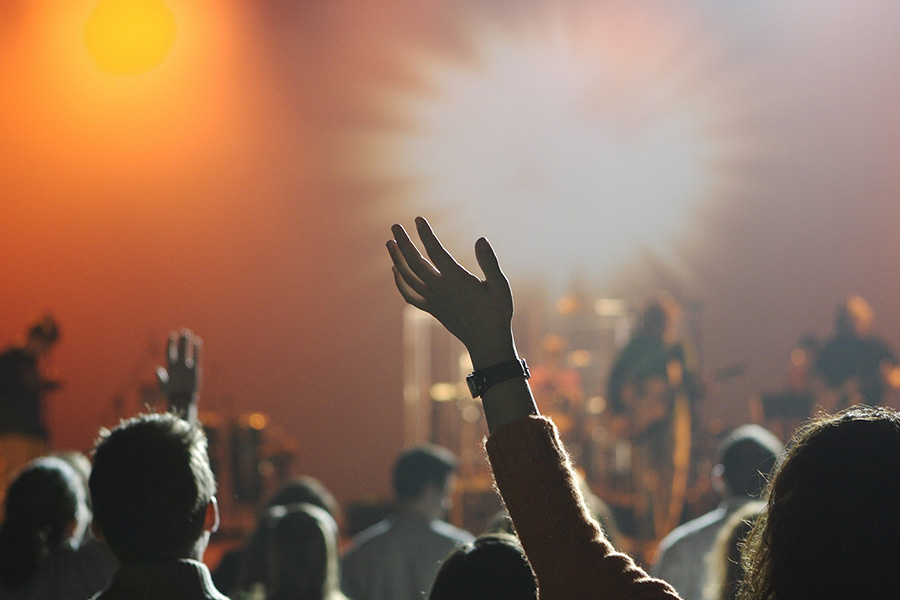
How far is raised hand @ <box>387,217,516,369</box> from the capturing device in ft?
3.92

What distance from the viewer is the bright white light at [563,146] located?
37.2ft

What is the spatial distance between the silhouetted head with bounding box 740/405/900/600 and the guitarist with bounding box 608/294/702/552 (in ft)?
21.9

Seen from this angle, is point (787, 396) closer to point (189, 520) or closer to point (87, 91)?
point (87, 91)

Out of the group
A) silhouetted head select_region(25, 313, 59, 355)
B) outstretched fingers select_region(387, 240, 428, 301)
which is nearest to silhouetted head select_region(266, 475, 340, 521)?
outstretched fingers select_region(387, 240, 428, 301)

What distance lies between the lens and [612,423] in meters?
7.96

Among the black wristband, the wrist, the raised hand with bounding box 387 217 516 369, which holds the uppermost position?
the raised hand with bounding box 387 217 516 369

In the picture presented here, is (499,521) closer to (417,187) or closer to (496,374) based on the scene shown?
(496,374)

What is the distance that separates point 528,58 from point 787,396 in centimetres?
488

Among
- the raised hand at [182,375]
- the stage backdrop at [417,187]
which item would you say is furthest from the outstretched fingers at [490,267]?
the stage backdrop at [417,187]

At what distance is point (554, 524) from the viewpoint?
113 cm

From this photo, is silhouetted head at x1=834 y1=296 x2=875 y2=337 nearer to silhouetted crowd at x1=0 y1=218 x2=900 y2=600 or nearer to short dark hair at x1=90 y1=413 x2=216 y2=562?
silhouetted crowd at x1=0 y1=218 x2=900 y2=600

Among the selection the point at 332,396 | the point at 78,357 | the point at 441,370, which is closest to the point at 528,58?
the point at 441,370

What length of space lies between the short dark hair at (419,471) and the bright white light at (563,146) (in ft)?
23.5

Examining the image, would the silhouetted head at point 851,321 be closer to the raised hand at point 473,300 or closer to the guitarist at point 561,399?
the guitarist at point 561,399
